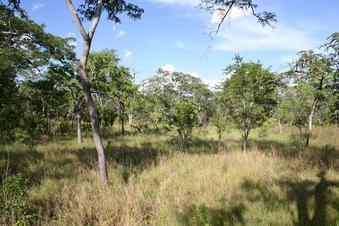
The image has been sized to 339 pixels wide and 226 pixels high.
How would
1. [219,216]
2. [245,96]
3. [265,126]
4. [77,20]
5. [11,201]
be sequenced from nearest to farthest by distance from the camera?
1. [11,201]
2. [219,216]
3. [77,20]
4. [245,96]
5. [265,126]

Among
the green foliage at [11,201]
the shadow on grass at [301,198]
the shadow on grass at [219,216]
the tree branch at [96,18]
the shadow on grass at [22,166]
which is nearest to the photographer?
the green foliage at [11,201]

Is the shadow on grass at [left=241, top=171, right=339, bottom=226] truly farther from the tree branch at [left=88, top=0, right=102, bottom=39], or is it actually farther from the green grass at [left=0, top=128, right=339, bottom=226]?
the tree branch at [left=88, top=0, right=102, bottom=39]

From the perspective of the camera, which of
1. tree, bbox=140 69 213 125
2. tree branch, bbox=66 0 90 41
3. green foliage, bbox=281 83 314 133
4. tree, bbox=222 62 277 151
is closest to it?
tree branch, bbox=66 0 90 41

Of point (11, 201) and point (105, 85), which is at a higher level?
point (105, 85)

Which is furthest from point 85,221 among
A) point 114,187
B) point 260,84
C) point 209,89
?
point 209,89

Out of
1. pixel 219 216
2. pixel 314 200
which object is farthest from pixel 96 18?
pixel 314 200

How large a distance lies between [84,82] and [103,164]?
1736 mm

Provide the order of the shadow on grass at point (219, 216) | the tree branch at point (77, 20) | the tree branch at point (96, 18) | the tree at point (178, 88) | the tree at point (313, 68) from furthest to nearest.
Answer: the tree at point (178, 88)
the tree branch at point (96, 18)
the tree branch at point (77, 20)
the shadow on grass at point (219, 216)
the tree at point (313, 68)

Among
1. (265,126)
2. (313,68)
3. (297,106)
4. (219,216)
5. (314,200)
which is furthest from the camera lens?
(265,126)

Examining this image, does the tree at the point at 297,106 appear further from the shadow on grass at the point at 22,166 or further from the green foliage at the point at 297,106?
the shadow on grass at the point at 22,166

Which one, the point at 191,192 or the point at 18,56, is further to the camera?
the point at 18,56

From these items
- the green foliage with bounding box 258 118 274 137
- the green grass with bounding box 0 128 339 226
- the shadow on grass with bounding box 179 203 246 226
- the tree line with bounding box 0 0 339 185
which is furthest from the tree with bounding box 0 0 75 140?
the green foliage with bounding box 258 118 274 137

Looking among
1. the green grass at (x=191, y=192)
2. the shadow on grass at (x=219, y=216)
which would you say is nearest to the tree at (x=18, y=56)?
the green grass at (x=191, y=192)

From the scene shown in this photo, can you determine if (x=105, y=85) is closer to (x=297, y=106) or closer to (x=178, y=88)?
(x=297, y=106)
